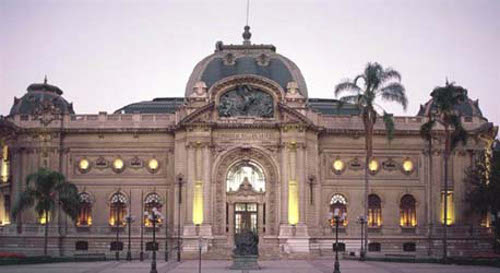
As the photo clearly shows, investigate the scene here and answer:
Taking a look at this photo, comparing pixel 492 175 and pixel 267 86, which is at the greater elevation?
pixel 267 86

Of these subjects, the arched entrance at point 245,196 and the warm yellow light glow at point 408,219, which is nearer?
the arched entrance at point 245,196

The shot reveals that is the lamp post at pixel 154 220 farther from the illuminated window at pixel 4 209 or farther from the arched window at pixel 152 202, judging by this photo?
the illuminated window at pixel 4 209

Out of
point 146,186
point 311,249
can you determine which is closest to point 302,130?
point 311,249

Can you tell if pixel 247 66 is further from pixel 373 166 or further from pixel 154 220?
pixel 154 220

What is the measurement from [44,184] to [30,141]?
11.5 metres

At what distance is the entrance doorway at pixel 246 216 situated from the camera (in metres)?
78.4

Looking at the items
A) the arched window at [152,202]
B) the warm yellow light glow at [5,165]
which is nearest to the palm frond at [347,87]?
the arched window at [152,202]

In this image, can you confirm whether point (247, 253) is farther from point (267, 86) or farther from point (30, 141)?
point (30, 141)

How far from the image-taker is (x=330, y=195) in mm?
80812

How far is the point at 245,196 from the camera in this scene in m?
78.2

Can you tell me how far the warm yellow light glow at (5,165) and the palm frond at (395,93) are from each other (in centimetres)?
3806

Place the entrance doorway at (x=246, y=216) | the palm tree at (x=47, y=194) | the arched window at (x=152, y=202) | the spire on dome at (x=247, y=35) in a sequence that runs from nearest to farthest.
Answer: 1. the palm tree at (x=47, y=194)
2. the entrance doorway at (x=246, y=216)
3. the arched window at (x=152, y=202)
4. the spire on dome at (x=247, y=35)

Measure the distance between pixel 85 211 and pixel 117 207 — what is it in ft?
10.9

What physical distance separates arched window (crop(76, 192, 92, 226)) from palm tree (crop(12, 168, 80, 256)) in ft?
26.7
